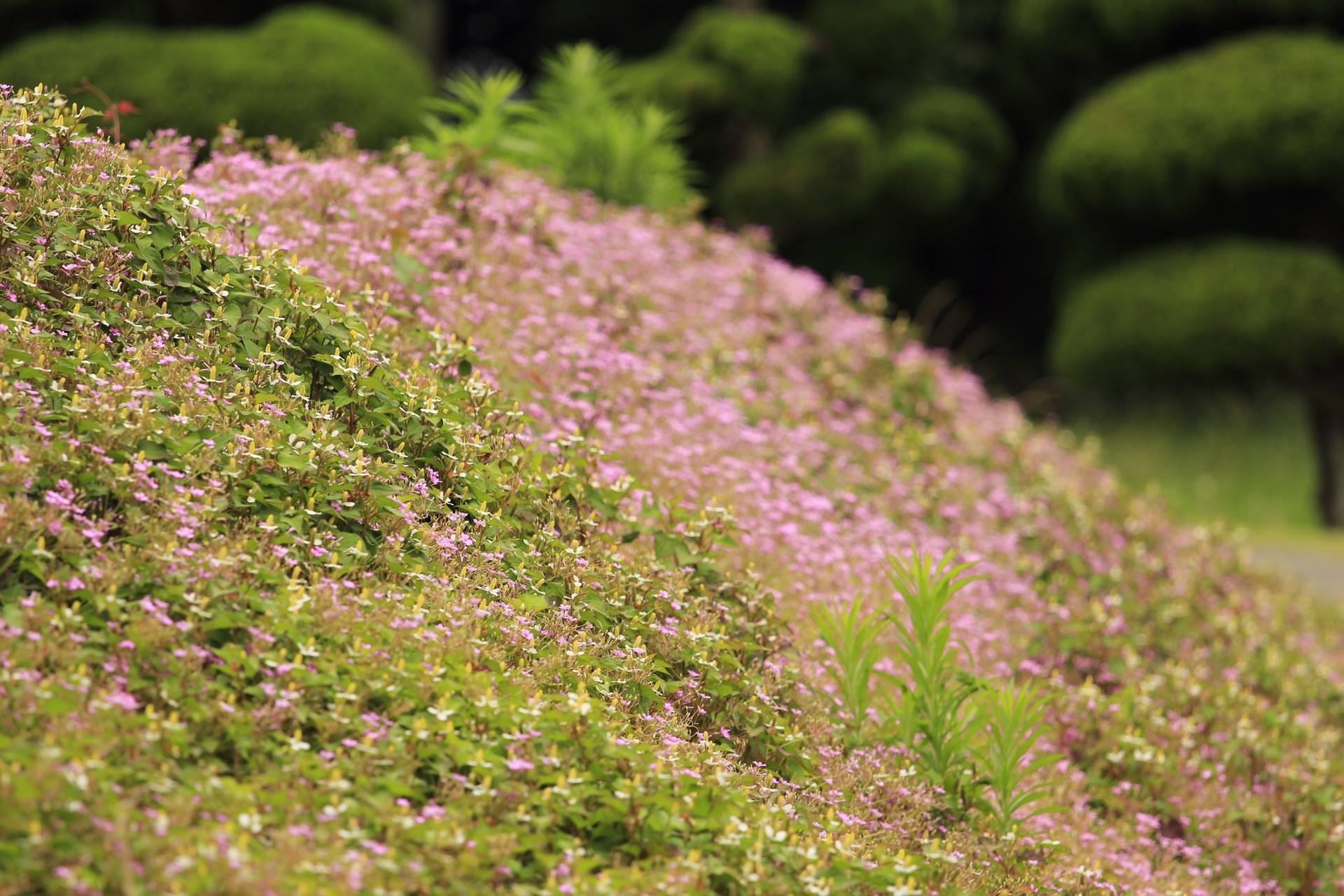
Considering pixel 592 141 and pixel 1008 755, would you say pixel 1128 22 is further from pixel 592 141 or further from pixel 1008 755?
pixel 1008 755

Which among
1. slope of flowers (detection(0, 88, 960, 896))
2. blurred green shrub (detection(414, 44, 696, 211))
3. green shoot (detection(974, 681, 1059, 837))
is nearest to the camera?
slope of flowers (detection(0, 88, 960, 896))

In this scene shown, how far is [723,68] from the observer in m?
14.3

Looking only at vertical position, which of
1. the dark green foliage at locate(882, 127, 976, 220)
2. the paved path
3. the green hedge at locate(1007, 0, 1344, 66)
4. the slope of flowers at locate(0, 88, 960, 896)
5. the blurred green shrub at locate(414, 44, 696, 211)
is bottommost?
the slope of flowers at locate(0, 88, 960, 896)

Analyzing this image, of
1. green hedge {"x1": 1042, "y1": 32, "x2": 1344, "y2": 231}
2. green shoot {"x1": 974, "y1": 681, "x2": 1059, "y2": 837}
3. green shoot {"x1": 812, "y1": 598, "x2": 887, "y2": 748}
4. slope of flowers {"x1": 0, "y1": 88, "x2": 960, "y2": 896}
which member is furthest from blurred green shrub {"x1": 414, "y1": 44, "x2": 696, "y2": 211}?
green hedge {"x1": 1042, "y1": 32, "x2": 1344, "y2": 231}

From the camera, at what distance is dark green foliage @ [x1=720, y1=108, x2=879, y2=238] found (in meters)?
14.7

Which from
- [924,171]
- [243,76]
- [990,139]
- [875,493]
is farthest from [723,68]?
[875,493]

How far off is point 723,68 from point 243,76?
5886 millimetres

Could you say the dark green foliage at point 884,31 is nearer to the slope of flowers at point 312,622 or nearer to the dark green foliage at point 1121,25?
the dark green foliage at point 1121,25

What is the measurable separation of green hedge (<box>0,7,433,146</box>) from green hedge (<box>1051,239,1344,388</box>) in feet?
26.6

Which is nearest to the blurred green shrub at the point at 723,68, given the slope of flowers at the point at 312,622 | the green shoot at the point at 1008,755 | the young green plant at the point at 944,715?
the slope of flowers at the point at 312,622

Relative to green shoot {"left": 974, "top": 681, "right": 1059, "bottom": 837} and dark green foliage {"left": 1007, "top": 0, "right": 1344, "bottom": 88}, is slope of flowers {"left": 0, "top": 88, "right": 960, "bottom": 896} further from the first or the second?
dark green foliage {"left": 1007, "top": 0, "right": 1344, "bottom": 88}

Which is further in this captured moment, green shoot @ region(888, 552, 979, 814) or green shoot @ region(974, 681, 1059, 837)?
green shoot @ region(888, 552, 979, 814)

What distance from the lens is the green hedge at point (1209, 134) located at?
12.0 m

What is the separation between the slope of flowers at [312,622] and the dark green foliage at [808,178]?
10.8 meters
